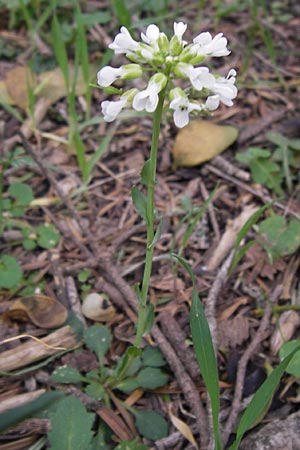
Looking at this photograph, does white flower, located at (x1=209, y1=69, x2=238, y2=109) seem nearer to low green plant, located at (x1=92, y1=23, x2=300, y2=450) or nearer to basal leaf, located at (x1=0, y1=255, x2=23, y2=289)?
low green plant, located at (x1=92, y1=23, x2=300, y2=450)

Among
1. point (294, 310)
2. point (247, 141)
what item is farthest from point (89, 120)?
point (294, 310)

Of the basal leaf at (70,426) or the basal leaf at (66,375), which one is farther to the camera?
the basal leaf at (66,375)

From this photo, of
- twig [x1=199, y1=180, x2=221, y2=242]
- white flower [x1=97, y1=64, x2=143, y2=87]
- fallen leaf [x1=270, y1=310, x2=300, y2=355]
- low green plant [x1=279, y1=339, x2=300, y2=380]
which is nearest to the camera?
white flower [x1=97, y1=64, x2=143, y2=87]

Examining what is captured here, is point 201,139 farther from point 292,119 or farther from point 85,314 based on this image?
point 85,314

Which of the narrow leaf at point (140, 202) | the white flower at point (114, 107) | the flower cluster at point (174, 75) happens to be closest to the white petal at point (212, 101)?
the flower cluster at point (174, 75)

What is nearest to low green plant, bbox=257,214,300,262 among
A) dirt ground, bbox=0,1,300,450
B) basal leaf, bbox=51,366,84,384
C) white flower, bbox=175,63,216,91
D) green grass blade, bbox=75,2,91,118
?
dirt ground, bbox=0,1,300,450

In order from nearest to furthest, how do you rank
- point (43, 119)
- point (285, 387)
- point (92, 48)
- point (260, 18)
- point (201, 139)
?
point (285, 387) < point (201, 139) < point (43, 119) < point (92, 48) < point (260, 18)

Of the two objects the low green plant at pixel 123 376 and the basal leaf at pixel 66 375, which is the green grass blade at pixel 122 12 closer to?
the low green plant at pixel 123 376
